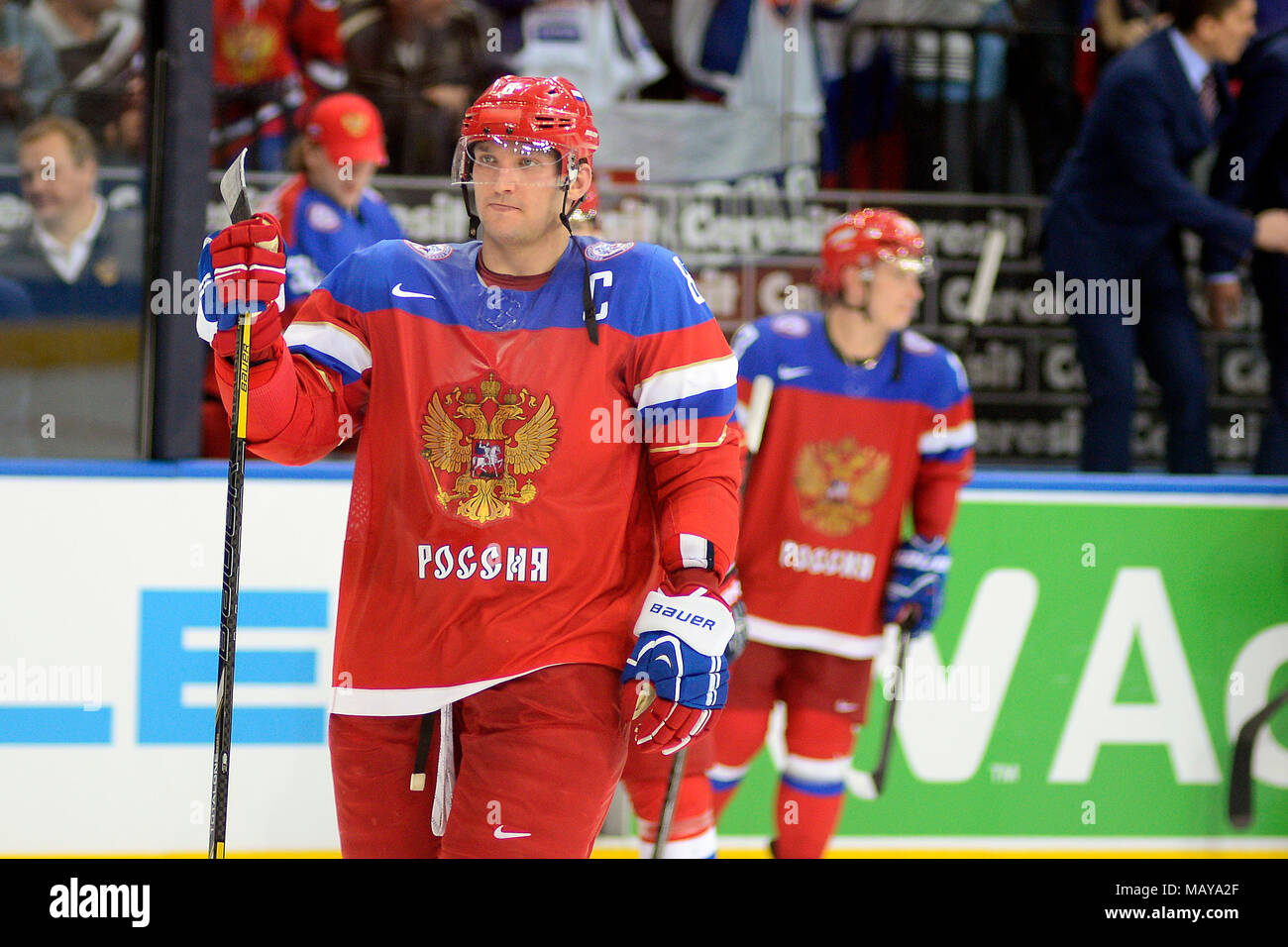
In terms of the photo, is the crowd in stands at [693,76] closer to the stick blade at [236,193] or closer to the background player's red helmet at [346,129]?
the background player's red helmet at [346,129]

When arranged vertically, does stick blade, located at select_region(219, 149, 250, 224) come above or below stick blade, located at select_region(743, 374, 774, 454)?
above

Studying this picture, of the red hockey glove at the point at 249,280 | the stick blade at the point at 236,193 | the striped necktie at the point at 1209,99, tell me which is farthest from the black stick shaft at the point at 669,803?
the striped necktie at the point at 1209,99

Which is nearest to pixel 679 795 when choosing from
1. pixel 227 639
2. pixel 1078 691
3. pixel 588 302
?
pixel 1078 691

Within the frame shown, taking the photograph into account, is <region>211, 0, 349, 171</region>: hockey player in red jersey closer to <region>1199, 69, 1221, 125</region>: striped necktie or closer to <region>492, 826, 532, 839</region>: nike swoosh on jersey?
<region>1199, 69, 1221, 125</region>: striped necktie

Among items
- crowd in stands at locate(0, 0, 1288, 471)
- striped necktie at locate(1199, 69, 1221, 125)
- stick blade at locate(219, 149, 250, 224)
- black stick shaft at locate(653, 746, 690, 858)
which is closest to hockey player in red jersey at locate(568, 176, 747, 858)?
black stick shaft at locate(653, 746, 690, 858)

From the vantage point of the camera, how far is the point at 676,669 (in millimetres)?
Answer: 2248

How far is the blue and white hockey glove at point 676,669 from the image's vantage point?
7.39 ft

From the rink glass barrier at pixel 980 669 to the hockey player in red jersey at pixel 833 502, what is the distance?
19 centimetres

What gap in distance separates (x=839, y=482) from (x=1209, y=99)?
5.72 feet

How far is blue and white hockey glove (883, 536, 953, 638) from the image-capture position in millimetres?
3818

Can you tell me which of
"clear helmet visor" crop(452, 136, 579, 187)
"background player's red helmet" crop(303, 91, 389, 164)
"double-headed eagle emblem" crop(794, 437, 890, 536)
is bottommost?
"double-headed eagle emblem" crop(794, 437, 890, 536)

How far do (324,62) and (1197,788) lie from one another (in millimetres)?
3213

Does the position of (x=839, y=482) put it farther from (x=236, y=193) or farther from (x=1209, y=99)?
(x=236, y=193)

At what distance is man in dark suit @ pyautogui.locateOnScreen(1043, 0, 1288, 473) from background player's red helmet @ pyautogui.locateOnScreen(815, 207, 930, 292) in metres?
0.88
